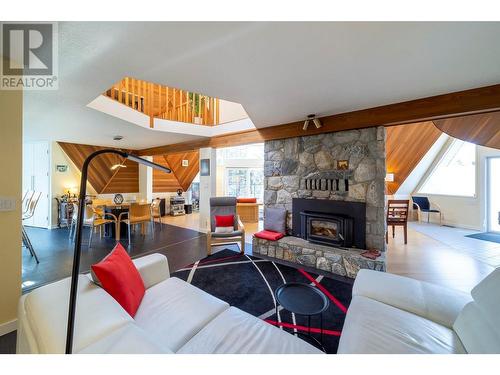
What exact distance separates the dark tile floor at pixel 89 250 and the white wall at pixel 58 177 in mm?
645

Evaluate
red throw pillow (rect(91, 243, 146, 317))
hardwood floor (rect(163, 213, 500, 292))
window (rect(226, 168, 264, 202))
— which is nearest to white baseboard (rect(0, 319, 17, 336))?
red throw pillow (rect(91, 243, 146, 317))

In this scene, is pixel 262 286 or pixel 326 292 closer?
pixel 326 292

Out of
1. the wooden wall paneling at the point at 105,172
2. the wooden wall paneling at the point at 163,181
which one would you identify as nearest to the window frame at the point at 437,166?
the wooden wall paneling at the point at 163,181

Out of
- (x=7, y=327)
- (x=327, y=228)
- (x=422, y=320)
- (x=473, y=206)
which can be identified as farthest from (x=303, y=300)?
(x=473, y=206)

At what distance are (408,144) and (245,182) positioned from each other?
5.84 m

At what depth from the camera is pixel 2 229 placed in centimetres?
180

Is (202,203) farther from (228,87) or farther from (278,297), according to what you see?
(278,297)

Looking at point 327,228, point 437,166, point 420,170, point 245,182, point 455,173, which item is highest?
point 437,166

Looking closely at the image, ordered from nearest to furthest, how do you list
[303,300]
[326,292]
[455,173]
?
[303,300]
[326,292]
[455,173]

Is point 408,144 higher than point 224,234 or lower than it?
higher

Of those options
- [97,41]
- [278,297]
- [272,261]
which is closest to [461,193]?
[272,261]

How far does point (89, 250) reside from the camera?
383 cm

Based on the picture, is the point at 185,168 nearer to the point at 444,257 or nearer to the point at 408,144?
the point at 408,144

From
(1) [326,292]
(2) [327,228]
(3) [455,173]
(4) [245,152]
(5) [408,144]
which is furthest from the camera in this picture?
(4) [245,152]
